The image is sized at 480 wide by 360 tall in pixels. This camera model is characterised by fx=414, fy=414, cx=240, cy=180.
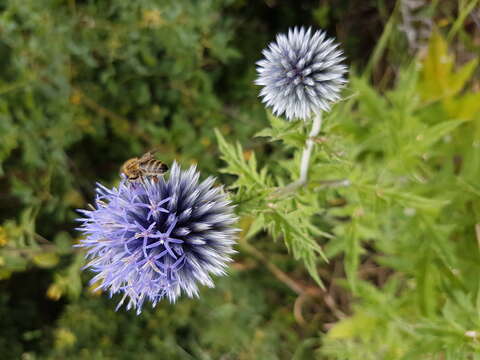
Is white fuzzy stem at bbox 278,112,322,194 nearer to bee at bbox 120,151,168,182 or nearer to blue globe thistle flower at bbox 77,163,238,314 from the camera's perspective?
blue globe thistle flower at bbox 77,163,238,314

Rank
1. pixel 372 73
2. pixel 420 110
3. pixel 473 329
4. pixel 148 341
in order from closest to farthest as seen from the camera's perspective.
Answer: pixel 473 329 → pixel 420 110 → pixel 148 341 → pixel 372 73

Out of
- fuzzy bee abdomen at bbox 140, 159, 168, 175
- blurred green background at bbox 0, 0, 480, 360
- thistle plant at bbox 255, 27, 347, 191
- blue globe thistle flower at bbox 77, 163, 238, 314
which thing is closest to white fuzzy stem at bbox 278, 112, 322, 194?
thistle plant at bbox 255, 27, 347, 191

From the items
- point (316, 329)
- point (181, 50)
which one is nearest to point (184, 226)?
point (181, 50)

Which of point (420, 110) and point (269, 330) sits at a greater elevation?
point (420, 110)

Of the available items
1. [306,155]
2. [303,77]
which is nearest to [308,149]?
[306,155]

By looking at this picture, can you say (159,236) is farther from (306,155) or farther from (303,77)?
(303,77)

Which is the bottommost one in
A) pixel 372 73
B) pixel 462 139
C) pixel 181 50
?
pixel 462 139

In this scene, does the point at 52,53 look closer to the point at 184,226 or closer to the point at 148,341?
the point at 184,226
